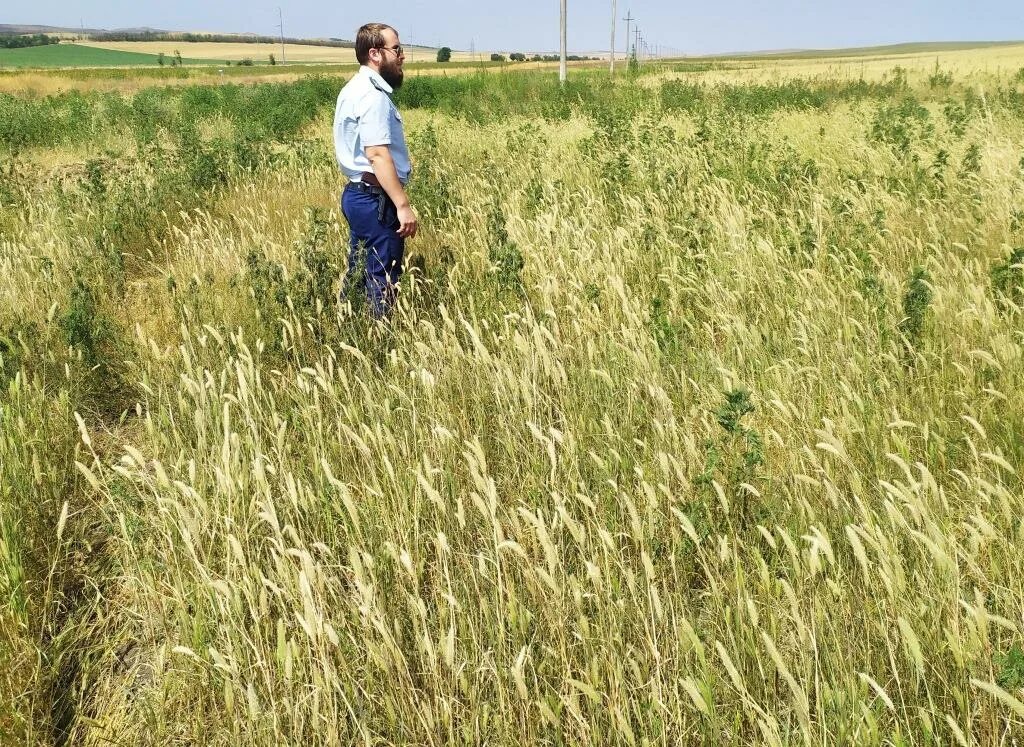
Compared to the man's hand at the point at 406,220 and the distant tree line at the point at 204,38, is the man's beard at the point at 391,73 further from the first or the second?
the distant tree line at the point at 204,38

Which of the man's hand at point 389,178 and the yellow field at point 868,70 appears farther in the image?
the yellow field at point 868,70

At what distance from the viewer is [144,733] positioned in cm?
162

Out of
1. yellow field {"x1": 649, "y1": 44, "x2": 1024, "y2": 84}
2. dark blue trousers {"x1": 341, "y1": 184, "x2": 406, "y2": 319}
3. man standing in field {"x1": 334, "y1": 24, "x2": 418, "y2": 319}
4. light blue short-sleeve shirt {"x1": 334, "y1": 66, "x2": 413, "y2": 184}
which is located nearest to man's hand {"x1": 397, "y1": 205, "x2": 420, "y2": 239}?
man standing in field {"x1": 334, "y1": 24, "x2": 418, "y2": 319}

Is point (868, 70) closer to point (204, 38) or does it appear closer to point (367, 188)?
point (367, 188)

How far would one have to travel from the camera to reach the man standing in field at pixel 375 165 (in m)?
3.53

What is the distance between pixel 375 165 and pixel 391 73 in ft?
2.08

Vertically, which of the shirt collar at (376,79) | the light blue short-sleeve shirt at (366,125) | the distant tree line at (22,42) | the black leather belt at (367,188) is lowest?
the black leather belt at (367,188)

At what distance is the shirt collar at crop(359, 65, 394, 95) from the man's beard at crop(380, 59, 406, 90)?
0.16 ft

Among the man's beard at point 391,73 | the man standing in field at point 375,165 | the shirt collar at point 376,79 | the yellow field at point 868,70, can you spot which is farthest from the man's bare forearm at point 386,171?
the yellow field at point 868,70

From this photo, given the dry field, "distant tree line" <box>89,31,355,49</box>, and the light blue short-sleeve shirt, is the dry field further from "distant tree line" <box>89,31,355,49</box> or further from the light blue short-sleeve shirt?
"distant tree line" <box>89,31,355,49</box>

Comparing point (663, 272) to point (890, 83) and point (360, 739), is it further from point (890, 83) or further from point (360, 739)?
point (890, 83)

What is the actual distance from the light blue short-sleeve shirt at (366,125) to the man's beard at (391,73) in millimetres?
76

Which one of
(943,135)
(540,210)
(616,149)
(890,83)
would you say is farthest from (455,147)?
(890,83)

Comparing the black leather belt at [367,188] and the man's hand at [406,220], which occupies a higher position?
the black leather belt at [367,188]
